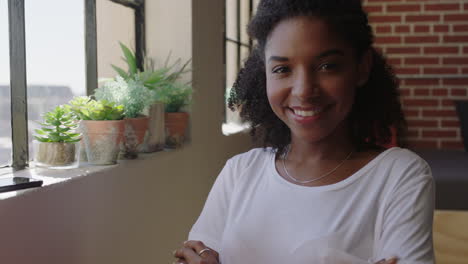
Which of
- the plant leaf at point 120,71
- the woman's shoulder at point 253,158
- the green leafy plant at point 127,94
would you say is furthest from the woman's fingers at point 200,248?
the plant leaf at point 120,71

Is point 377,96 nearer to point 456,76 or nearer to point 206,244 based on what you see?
point 206,244

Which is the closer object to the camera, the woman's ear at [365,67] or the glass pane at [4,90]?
the woman's ear at [365,67]

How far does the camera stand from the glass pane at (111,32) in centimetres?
212

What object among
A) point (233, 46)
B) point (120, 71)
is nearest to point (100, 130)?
point (120, 71)

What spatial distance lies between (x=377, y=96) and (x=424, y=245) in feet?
1.28

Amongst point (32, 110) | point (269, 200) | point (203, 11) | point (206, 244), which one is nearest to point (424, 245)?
point (269, 200)

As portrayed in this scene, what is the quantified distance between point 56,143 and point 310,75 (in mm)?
862

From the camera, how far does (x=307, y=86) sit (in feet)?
3.37

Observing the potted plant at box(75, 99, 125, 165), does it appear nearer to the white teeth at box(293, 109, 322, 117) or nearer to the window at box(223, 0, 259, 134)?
the white teeth at box(293, 109, 322, 117)

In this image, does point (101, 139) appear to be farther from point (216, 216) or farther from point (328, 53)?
point (328, 53)

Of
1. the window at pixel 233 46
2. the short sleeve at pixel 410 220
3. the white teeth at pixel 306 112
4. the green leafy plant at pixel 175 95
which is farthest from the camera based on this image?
the window at pixel 233 46

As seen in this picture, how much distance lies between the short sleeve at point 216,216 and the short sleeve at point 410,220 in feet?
1.07

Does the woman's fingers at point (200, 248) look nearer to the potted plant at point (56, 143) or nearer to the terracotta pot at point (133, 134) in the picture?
the potted plant at point (56, 143)

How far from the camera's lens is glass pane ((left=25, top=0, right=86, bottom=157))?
1705 mm
